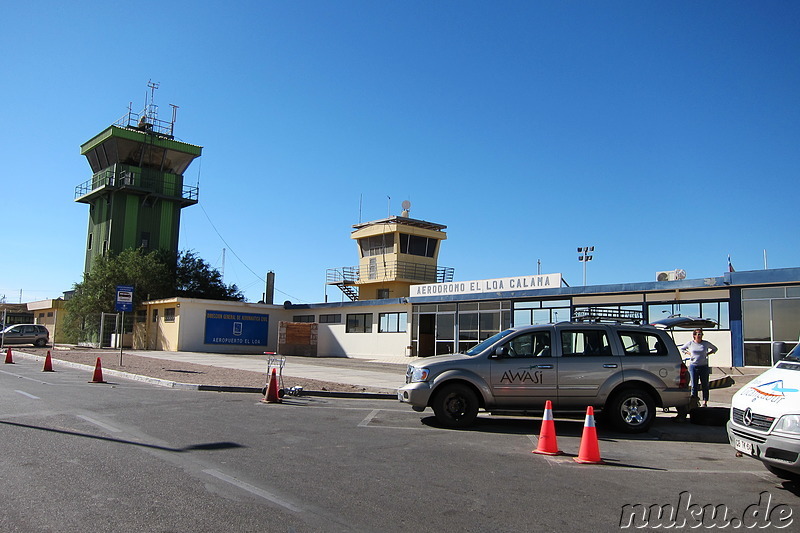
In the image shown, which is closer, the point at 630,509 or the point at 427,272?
the point at 630,509

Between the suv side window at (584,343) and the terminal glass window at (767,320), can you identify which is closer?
the suv side window at (584,343)

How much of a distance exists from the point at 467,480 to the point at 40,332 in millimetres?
42091

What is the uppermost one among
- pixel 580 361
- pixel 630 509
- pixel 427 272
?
pixel 427 272

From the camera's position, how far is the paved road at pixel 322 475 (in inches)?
207

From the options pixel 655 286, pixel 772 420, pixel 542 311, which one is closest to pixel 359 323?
pixel 542 311

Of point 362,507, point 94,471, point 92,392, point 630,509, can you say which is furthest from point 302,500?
point 92,392

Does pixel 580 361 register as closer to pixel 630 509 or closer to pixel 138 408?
pixel 630 509

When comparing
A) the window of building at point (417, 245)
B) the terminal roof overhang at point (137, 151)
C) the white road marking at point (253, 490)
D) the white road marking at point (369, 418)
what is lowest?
the white road marking at point (369, 418)

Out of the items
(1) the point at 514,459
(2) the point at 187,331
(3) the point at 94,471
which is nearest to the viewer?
(3) the point at 94,471

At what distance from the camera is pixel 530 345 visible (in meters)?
10.9

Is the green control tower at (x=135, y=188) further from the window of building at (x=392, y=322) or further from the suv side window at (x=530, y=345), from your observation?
the suv side window at (x=530, y=345)

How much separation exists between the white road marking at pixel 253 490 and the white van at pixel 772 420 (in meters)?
4.76

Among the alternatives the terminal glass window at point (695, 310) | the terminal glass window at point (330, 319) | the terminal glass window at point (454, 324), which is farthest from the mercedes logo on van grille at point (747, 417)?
the terminal glass window at point (330, 319)

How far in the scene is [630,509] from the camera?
5.94m
